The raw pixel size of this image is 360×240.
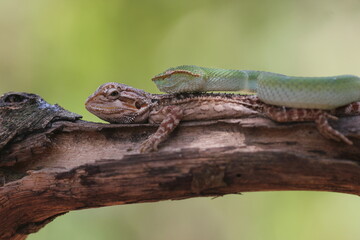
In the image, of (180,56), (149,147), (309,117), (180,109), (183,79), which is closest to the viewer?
(309,117)

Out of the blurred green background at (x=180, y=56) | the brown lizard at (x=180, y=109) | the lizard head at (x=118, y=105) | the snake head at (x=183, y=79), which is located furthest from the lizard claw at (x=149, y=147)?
the blurred green background at (x=180, y=56)

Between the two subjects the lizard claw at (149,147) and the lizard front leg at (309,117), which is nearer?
the lizard front leg at (309,117)

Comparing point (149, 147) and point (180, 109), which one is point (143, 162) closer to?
point (149, 147)

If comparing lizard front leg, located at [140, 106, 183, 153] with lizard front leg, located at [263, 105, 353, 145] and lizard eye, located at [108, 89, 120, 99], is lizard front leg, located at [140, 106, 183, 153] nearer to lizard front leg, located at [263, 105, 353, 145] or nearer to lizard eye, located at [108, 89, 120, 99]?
lizard eye, located at [108, 89, 120, 99]

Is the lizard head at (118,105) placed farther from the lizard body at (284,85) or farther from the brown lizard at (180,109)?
the lizard body at (284,85)

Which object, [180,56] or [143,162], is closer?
[143,162]

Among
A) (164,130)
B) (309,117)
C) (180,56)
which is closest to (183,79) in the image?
(164,130)
